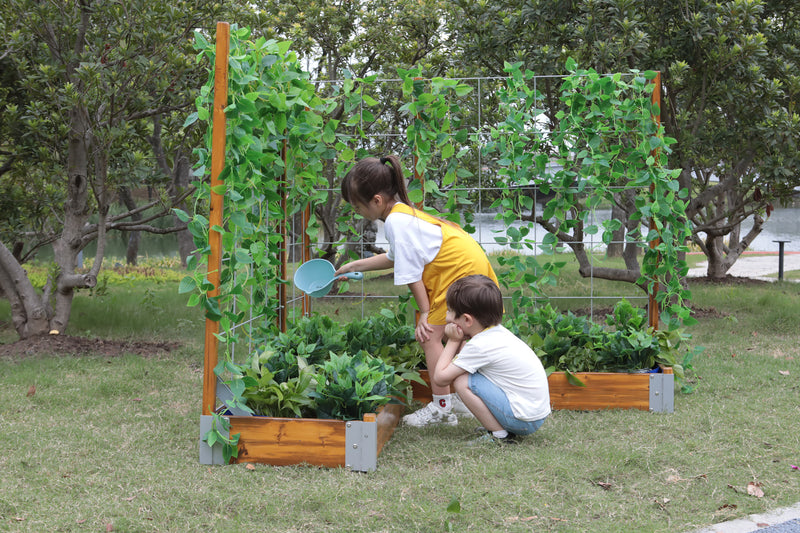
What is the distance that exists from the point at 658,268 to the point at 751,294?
498cm

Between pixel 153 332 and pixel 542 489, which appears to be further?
pixel 153 332

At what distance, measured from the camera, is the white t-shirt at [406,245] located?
3121mm

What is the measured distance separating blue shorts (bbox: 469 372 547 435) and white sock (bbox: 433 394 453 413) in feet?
1.27

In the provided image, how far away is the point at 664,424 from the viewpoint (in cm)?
342

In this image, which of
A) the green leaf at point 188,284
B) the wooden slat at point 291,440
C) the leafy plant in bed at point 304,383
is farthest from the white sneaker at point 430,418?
the green leaf at point 188,284

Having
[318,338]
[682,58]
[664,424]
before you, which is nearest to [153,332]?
[318,338]

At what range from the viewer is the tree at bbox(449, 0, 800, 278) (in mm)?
5543

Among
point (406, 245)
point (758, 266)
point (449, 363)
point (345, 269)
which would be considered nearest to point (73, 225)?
point (345, 269)

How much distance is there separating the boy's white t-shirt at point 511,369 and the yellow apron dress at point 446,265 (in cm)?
31

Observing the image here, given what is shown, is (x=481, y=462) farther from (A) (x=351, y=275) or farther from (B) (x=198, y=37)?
(B) (x=198, y=37)

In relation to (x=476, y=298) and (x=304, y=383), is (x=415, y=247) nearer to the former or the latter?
(x=476, y=298)

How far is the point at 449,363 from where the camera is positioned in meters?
3.13

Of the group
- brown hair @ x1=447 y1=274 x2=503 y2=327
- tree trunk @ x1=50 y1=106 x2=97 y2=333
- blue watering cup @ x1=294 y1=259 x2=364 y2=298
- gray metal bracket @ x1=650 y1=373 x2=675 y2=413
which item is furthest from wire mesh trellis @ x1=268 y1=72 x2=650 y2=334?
tree trunk @ x1=50 y1=106 x2=97 y2=333

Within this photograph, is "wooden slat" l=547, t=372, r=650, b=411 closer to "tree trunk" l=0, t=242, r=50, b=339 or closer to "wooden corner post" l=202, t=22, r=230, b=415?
"wooden corner post" l=202, t=22, r=230, b=415
